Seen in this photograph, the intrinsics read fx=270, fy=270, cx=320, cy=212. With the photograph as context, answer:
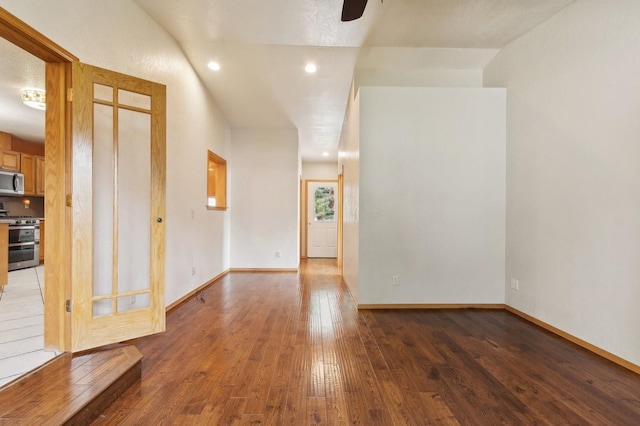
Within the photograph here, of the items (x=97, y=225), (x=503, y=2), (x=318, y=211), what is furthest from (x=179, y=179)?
(x=318, y=211)

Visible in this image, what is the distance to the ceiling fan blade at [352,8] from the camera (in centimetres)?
178

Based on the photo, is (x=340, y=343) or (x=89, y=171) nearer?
(x=89, y=171)

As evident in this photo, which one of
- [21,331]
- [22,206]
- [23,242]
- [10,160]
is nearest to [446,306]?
[21,331]

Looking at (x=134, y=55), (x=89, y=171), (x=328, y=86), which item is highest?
(x=328, y=86)

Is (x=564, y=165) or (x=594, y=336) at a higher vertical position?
(x=564, y=165)

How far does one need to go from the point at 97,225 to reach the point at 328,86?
127 inches

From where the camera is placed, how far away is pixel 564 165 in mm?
2486

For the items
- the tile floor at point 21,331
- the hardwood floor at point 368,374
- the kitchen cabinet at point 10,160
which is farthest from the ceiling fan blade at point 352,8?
the kitchen cabinet at point 10,160

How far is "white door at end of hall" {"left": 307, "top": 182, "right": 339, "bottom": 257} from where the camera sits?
7.75 m

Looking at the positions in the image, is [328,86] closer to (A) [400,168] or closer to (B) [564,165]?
(A) [400,168]

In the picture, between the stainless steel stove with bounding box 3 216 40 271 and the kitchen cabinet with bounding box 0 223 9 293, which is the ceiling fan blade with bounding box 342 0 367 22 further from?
the stainless steel stove with bounding box 3 216 40 271

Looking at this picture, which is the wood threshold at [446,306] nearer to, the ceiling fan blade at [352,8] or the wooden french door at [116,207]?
the wooden french door at [116,207]

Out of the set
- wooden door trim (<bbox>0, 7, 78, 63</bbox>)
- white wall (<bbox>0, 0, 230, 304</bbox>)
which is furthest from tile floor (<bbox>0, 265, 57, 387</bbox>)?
wooden door trim (<bbox>0, 7, 78, 63</bbox>)

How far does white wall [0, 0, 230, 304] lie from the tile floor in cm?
104
